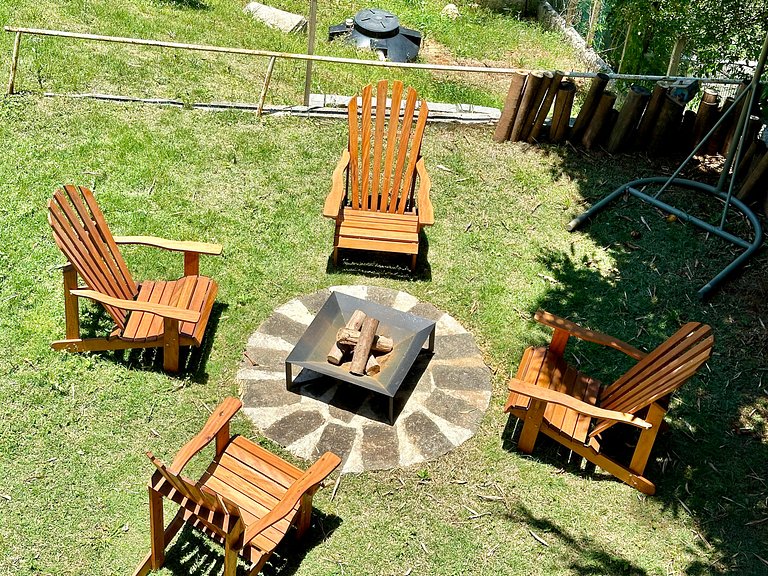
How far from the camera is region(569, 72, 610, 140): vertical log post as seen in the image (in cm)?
825

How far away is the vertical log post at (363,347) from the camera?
5.58 m

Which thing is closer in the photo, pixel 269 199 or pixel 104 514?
pixel 104 514

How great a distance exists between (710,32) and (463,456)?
5.72 m

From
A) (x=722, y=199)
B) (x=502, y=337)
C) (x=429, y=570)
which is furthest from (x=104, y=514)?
(x=722, y=199)

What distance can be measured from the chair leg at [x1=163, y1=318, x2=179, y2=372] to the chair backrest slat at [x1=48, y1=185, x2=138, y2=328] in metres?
0.40

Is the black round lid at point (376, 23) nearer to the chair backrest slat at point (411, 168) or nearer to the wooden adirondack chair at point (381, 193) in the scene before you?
the wooden adirondack chair at point (381, 193)

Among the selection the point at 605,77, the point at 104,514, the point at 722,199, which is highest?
the point at 605,77

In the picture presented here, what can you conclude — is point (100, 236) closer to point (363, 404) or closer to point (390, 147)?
point (363, 404)

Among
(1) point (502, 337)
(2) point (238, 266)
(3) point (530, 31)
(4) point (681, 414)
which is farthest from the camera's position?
(3) point (530, 31)

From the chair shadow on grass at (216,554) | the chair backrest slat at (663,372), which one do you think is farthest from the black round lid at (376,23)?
the chair shadow on grass at (216,554)

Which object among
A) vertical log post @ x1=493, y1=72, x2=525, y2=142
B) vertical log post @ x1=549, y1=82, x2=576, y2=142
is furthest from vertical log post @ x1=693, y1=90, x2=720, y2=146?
vertical log post @ x1=493, y1=72, x2=525, y2=142

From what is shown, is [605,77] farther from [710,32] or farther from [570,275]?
[570,275]

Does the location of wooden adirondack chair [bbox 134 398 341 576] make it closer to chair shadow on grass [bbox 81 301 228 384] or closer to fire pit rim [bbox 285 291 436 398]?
fire pit rim [bbox 285 291 436 398]

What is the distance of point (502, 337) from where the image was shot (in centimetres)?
640
